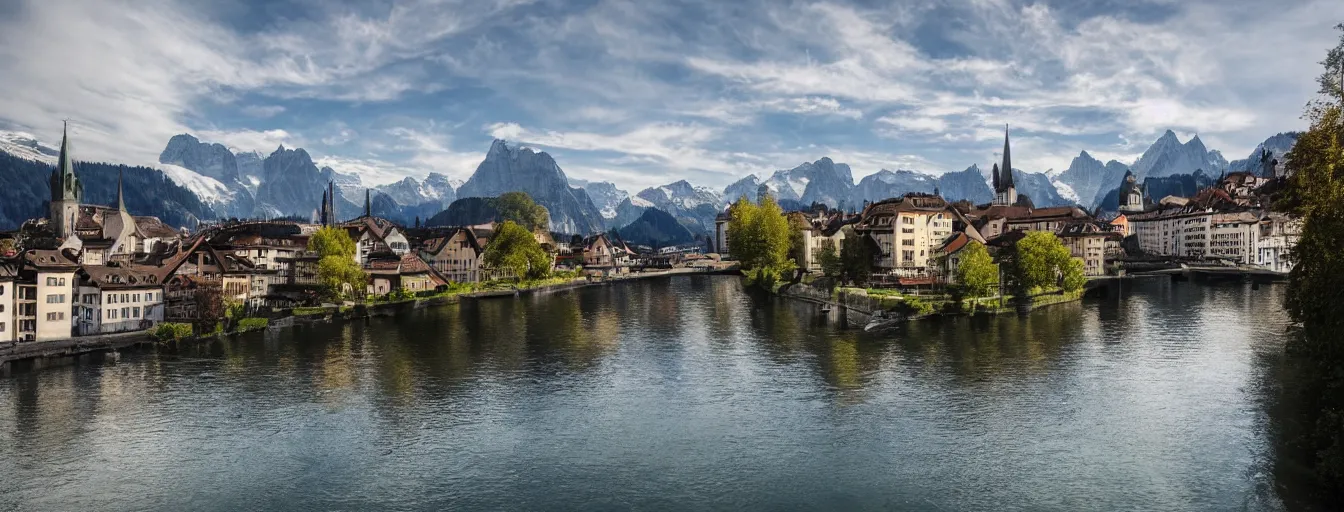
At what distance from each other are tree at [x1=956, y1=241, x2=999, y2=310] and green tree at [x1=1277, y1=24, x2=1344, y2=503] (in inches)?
1616

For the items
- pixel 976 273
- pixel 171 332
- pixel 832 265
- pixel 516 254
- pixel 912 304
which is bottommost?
pixel 171 332

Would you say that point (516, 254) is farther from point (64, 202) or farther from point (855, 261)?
point (64, 202)

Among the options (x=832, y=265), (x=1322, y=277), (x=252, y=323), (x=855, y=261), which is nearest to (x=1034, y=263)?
(x=855, y=261)

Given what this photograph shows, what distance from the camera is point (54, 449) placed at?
36.2 m

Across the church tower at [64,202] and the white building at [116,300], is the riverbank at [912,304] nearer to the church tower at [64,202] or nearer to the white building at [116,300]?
the white building at [116,300]

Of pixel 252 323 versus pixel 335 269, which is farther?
pixel 335 269

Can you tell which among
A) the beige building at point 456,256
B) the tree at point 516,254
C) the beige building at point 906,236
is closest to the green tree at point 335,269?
the beige building at point 456,256

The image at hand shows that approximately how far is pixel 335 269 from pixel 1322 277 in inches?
3237

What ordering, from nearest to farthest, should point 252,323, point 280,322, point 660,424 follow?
point 660,424, point 252,323, point 280,322

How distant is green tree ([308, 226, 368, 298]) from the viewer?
288 feet

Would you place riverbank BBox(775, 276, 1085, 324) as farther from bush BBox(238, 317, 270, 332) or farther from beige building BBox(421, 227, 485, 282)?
beige building BBox(421, 227, 485, 282)

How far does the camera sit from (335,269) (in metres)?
87.4

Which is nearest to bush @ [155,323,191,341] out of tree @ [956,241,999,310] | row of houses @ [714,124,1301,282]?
tree @ [956,241,999,310]

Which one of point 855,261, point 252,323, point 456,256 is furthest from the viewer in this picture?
point 456,256
